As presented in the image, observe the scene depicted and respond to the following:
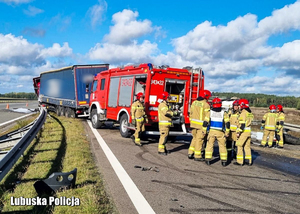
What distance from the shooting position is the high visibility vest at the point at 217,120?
6.75 meters

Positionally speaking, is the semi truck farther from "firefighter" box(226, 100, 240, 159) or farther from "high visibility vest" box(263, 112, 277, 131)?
"firefighter" box(226, 100, 240, 159)

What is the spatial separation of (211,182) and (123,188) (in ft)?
5.57

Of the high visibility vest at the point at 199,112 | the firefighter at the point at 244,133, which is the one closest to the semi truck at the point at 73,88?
the high visibility vest at the point at 199,112

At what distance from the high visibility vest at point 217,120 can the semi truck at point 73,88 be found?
9878 millimetres

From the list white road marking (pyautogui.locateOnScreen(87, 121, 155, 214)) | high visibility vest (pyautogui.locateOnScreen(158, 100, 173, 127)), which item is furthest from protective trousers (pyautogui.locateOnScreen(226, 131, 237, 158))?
white road marking (pyautogui.locateOnScreen(87, 121, 155, 214))

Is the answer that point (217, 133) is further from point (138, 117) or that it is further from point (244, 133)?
point (138, 117)

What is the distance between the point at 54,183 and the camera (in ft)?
13.2

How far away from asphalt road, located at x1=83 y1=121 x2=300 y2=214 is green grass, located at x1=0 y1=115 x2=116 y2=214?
9.6 inches

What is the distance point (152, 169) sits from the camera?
19.2ft

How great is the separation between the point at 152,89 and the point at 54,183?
18.7ft

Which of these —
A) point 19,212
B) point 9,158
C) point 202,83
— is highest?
point 202,83

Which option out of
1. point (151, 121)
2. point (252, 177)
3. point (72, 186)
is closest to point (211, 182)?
point (252, 177)

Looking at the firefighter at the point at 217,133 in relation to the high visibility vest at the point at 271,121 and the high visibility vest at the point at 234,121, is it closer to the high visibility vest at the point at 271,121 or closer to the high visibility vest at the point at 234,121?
the high visibility vest at the point at 234,121

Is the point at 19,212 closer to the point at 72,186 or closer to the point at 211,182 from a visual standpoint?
the point at 72,186
